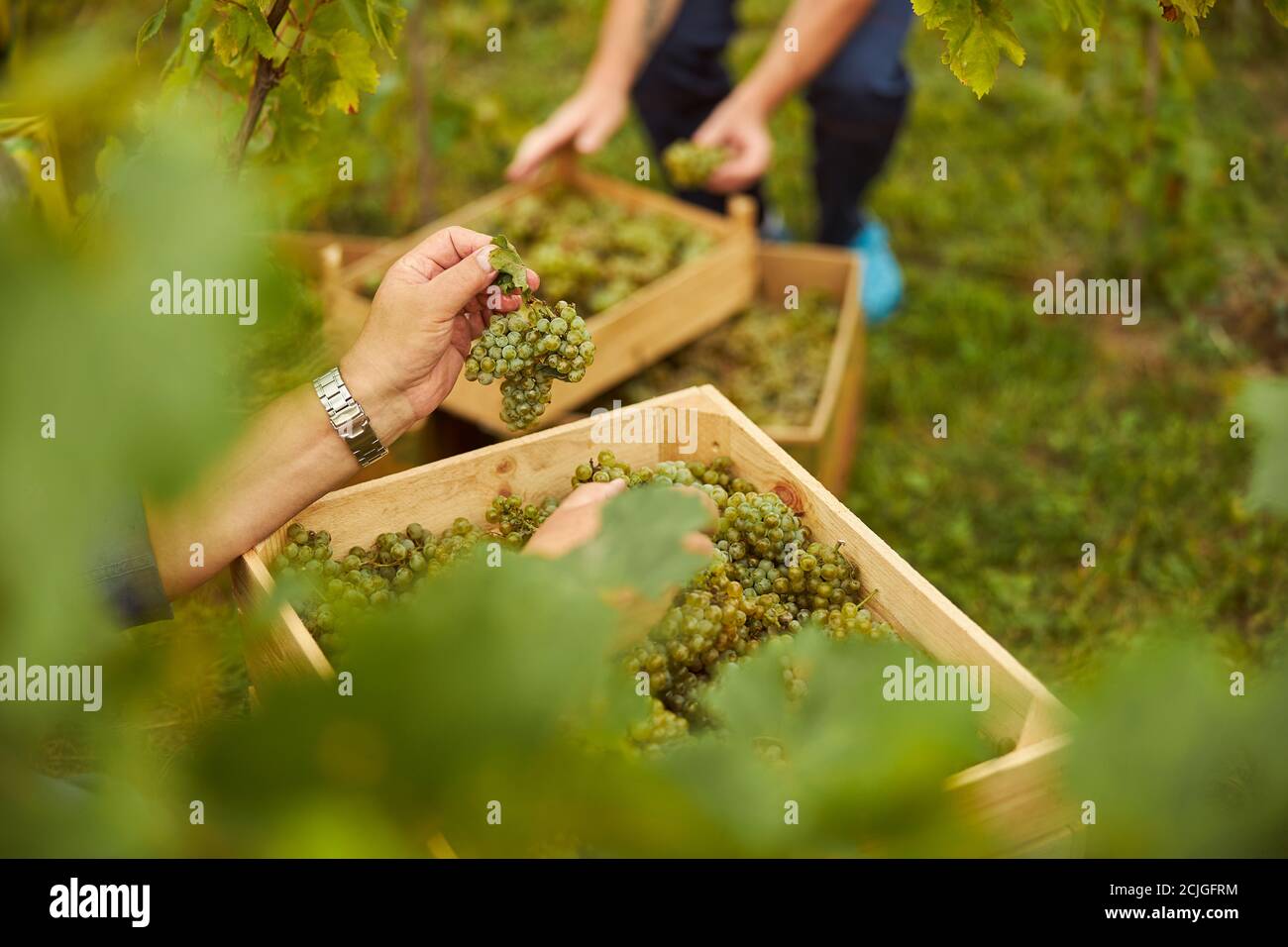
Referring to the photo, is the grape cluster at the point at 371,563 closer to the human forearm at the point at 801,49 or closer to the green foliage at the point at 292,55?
the green foliage at the point at 292,55

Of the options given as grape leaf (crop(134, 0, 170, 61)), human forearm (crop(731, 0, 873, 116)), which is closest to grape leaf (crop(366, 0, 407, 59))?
grape leaf (crop(134, 0, 170, 61))

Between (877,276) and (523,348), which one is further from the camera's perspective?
(877,276)

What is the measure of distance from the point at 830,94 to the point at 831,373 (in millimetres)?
1004

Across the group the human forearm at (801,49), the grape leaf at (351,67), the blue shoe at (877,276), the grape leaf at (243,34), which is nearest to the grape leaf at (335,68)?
the grape leaf at (351,67)

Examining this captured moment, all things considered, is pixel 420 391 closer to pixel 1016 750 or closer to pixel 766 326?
pixel 1016 750

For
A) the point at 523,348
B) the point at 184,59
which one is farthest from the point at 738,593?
the point at 184,59

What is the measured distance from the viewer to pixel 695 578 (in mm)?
1421

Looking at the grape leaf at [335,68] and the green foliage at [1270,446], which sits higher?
the grape leaf at [335,68]

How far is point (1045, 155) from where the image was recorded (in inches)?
162

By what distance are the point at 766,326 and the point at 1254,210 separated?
1819 mm

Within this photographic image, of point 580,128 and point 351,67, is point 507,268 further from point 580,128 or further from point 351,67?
point 580,128

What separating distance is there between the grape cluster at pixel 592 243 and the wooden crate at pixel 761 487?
108 centimetres

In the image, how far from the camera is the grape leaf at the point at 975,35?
4.51ft

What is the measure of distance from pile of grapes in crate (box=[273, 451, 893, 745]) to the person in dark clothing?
5.23 ft
